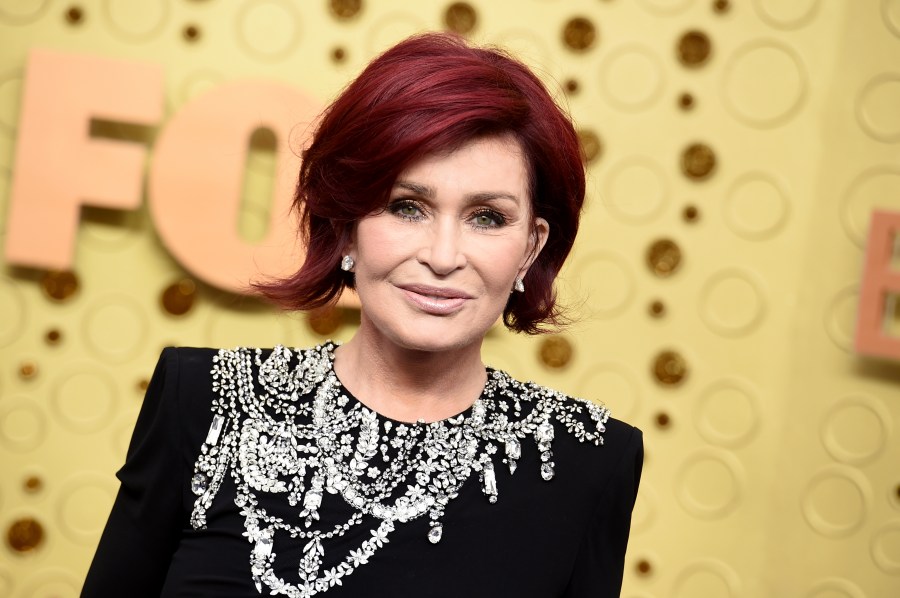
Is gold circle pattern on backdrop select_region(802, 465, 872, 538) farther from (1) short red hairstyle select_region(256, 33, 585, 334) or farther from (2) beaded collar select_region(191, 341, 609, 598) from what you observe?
(1) short red hairstyle select_region(256, 33, 585, 334)

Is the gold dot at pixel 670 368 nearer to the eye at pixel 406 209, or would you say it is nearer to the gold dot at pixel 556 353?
the gold dot at pixel 556 353

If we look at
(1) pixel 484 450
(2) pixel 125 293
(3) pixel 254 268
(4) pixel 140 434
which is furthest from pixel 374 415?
(2) pixel 125 293

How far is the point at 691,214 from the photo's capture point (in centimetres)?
268

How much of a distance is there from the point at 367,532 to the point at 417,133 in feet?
1.71

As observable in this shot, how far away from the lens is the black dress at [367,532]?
4.33 ft

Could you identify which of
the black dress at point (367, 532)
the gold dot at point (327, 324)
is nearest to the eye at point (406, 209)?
the black dress at point (367, 532)

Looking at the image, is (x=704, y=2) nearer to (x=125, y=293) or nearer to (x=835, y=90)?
(x=835, y=90)

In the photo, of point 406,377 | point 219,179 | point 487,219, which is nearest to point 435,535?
point 406,377

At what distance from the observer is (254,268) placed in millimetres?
2547

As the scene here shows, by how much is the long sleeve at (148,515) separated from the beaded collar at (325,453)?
4 centimetres

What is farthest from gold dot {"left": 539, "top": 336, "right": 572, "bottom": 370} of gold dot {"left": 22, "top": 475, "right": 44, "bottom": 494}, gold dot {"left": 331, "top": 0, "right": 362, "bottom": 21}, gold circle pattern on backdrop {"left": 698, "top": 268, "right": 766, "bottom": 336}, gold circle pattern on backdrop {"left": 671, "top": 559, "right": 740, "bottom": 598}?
gold dot {"left": 22, "top": 475, "right": 44, "bottom": 494}

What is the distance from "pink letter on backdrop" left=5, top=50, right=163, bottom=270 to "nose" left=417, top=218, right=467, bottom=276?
1.44 metres

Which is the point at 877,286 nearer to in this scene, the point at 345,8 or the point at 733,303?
the point at 733,303

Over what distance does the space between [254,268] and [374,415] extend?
4.03 feet
